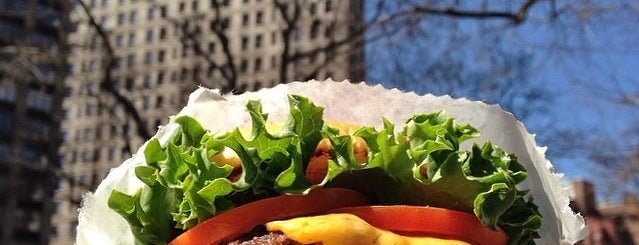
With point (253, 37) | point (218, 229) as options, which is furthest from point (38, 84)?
point (218, 229)

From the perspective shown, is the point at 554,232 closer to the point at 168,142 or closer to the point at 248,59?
the point at 168,142

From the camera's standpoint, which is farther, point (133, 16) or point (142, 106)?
point (133, 16)

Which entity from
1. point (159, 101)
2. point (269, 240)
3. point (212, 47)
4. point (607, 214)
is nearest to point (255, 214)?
point (269, 240)

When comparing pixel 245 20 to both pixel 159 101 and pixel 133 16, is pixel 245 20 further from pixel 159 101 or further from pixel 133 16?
pixel 159 101

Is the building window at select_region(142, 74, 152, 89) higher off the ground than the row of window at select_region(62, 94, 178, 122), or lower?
higher

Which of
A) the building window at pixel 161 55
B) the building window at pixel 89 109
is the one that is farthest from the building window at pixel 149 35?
the building window at pixel 89 109

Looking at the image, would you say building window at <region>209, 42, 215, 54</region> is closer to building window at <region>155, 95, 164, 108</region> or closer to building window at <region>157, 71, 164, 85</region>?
building window at <region>155, 95, 164, 108</region>

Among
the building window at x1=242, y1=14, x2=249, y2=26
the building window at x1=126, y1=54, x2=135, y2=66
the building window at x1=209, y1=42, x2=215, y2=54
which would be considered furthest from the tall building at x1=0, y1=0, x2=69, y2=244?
the building window at x1=242, y1=14, x2=249, y2=26
